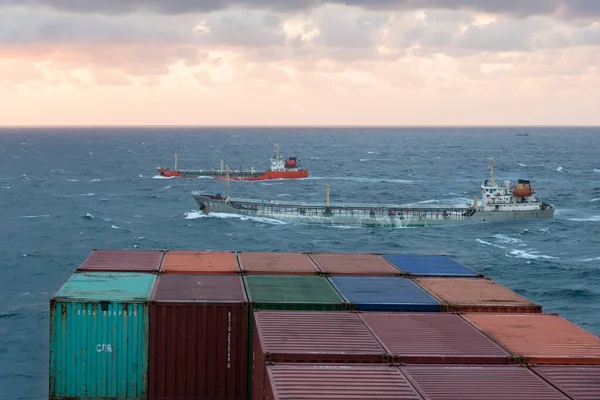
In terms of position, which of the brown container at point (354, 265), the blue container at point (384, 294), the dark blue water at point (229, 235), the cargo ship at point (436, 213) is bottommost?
the dark blue water at point (229, 235)

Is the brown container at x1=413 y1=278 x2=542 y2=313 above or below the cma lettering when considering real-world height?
above

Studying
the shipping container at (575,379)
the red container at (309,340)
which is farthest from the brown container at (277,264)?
the shipping container at (575,379)

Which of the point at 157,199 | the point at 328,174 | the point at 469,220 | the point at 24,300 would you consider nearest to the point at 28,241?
the point at 24,300

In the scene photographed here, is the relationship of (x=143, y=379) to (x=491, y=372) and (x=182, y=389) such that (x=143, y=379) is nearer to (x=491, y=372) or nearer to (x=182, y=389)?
(x=182, y=389)

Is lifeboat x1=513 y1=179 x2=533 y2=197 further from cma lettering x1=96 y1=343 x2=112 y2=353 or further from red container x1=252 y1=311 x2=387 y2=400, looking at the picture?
cma lettering x1=96 y1=343 x2=112 y2=353

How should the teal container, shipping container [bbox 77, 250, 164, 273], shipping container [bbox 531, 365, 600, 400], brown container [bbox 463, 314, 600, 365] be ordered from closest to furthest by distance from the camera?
shipping container [bbox 531, 365, 600, 400] < brown container [bbox 463, 314, 600, 365] < the teal container < shipping container [bbox 77, 250, 164, 273]

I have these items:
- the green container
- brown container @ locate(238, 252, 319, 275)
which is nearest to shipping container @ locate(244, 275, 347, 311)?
the green container

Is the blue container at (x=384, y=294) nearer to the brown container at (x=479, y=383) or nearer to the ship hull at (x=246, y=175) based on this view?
the brown container at (x=479, y=383)

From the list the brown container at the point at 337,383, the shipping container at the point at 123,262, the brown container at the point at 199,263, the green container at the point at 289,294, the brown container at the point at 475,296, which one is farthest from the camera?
the brown container at the point at 199,263
